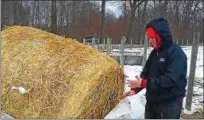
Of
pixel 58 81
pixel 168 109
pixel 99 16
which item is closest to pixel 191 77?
pixel 58 81

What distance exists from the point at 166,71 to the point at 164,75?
0.04 meters

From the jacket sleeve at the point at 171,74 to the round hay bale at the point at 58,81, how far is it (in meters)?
1.00

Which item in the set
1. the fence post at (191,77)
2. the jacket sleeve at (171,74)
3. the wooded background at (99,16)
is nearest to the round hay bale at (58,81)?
the jacket sleeve at (171,74)

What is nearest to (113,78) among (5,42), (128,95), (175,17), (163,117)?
(128,95)

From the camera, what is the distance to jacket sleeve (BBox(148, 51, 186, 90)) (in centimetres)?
263

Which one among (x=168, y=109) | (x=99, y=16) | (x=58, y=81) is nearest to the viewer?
(x=168, y=109)

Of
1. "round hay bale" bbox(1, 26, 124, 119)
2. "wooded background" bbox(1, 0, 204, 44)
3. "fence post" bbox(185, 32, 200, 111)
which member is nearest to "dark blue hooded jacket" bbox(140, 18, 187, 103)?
"round hay bale" bbox(1, 26, 124, 119)

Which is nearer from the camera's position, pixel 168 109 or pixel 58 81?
pixel 168 109

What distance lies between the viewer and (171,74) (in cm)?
262

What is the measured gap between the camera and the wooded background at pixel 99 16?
12.7m

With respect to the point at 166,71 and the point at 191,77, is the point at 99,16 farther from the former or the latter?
the point at 166,71

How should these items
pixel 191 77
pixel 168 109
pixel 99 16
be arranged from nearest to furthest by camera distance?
pixel 168 109 → pixel 191 77 → pixel 99 16

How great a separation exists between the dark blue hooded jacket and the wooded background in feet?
22.1

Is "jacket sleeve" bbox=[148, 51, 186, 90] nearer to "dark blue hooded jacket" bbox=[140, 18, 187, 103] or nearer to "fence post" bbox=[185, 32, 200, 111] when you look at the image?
"dark blue hooded jacket" bbox=[140, 18, 187, 103]
